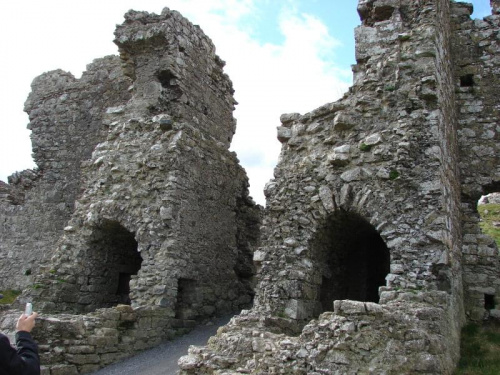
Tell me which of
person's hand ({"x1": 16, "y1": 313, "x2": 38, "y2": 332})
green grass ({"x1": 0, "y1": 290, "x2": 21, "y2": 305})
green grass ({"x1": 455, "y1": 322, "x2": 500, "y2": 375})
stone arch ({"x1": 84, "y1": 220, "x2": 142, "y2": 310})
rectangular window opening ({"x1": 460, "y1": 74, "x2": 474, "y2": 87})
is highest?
rectangular window opening ({"x1": 460, "y1": 74, "x2": 474, "y2": 87})

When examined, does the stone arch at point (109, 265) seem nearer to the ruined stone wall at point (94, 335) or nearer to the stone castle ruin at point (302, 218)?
the stone castle ruin at point (302, 218)

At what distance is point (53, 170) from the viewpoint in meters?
15.6

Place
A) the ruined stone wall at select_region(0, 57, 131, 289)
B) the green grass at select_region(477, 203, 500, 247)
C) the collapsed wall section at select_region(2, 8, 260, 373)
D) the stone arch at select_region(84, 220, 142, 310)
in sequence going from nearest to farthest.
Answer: the collapsed wall section at select_region(2, 8, 260, 373), the stone arch at select_region(84, 220, 142, 310), the green grass at select_region(477, 203, 500, 247), the ruined stone wall at select_region(0, 57, 131, 289)

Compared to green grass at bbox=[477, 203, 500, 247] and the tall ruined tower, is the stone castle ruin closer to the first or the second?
the tall ruined tower

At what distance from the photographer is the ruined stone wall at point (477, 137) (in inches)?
349

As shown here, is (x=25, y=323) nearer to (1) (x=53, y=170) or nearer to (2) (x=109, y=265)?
(2) (x=109, y=265)

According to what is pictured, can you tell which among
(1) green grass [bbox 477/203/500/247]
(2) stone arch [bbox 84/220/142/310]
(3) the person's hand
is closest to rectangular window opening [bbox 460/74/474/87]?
(1) green grass [bbox 477/203/500/247]

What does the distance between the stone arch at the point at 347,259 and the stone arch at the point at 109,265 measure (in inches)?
164

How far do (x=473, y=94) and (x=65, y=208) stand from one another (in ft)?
36.7

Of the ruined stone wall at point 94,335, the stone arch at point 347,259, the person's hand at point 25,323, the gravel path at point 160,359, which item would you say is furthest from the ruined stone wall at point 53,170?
the person's hand at point 25,323

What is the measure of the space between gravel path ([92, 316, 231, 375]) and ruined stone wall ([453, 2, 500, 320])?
4.92m

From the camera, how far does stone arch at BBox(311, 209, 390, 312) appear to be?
8180mm

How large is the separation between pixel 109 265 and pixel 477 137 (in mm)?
7932

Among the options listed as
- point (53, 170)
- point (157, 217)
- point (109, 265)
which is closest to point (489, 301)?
point (157, 217)
